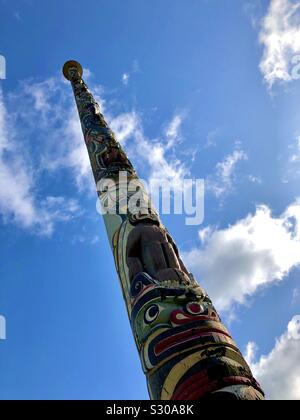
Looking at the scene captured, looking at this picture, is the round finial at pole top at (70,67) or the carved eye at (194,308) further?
the round finial at pole top at (70,67)

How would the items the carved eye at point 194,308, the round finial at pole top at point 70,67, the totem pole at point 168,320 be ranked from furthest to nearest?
the round finial at pole top at point 70,67
the carved eye at point 194,308
the totem pole at point 168,320

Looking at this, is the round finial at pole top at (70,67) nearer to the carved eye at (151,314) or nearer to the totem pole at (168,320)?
the totem pole at (168,320)

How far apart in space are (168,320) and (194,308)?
0.96ft

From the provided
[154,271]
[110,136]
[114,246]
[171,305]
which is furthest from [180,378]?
[110,136]

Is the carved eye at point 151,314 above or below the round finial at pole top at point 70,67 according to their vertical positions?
below

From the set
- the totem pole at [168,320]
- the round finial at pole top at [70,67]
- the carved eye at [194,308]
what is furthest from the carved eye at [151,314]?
the round finial at pole top at [70,67]

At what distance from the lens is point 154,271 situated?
16.0ft

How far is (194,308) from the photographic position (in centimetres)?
401

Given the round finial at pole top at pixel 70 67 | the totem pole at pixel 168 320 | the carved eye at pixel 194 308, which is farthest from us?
the round finial at pole top at pixel 70 67

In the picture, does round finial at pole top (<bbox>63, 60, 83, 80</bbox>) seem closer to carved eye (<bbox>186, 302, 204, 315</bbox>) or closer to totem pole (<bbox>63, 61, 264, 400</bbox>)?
totem pole (<bbox>63, 61, 264, 400</bbox>)

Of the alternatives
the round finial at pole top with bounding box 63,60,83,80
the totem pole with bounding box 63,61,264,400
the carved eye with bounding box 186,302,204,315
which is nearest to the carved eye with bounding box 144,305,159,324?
the totem pole with bounding box 63,61,264,400

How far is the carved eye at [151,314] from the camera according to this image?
4.02 m

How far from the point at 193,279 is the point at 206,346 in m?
1.45
